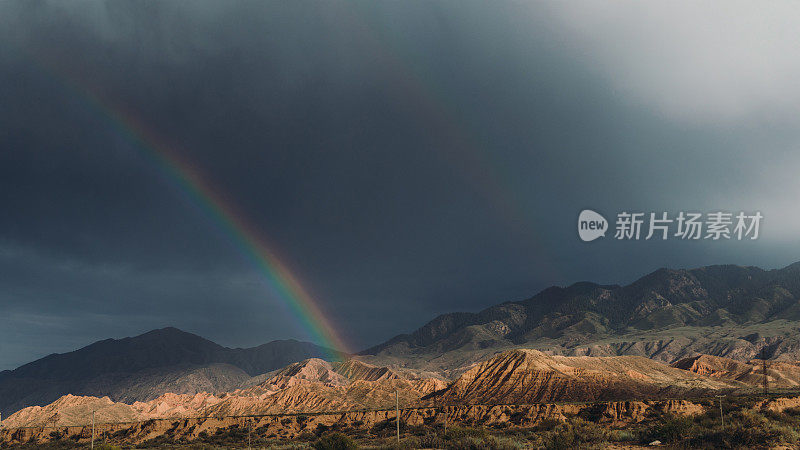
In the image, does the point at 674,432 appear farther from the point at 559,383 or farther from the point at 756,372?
the point at 756,372

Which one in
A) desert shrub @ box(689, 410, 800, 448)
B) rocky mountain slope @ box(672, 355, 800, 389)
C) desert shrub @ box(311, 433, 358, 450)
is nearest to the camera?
desert shrub @ box(689, 410, 800, 448)

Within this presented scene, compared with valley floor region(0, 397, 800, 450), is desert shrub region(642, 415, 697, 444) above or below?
above

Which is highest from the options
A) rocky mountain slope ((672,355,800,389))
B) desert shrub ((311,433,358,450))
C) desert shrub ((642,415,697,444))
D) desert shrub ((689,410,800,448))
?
desert shrub ((689,410,800,448))

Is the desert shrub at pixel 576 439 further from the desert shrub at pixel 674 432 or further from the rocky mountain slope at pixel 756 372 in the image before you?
the rocky mountain slope at pixel 756 372

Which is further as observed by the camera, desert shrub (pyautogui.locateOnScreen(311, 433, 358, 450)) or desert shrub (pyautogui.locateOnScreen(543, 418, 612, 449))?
desert shrub (pyautogui.locateOnScreen(311, 433, 358, 450))

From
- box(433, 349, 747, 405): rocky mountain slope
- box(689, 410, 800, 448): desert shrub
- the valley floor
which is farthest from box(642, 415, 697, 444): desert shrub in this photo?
box(433, 349, 747, 405): rocky mountain slope

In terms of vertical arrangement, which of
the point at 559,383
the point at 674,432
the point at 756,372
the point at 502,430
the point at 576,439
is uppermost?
the point at 674,432

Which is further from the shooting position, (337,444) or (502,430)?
(502,430)

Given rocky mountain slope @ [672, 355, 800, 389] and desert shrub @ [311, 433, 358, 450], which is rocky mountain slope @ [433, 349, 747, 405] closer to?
rocky mountain slope @ [672, 355, 800, 389]

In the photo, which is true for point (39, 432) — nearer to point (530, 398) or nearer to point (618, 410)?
point (530, 398)

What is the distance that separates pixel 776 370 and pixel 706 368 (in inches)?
1042

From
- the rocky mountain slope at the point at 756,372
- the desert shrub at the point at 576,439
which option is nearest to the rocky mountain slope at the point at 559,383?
the rocky mountain slope at the point at 756,372

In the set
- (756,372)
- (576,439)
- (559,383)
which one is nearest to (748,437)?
(576,439)

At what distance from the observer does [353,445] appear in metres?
42.4
